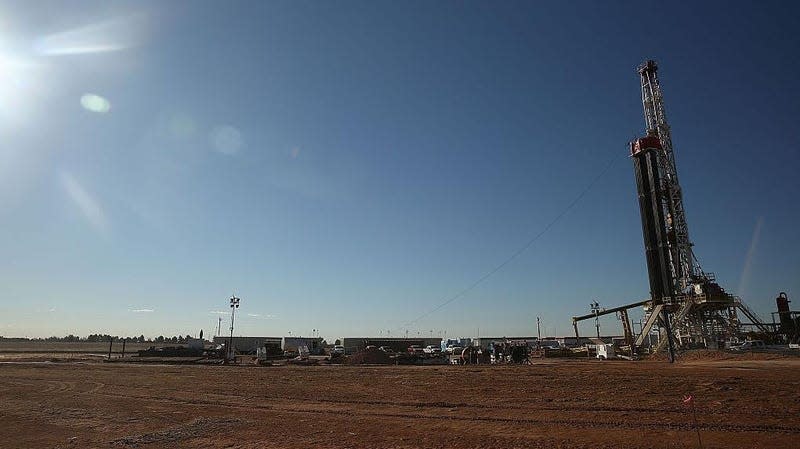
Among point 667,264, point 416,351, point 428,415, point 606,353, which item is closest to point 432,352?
point 416,351

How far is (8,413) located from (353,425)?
1544cm

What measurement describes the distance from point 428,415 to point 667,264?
180 feet

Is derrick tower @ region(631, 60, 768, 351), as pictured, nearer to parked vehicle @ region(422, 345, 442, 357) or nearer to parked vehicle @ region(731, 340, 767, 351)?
parked vehicle @ region(731, 340, 767, 351)

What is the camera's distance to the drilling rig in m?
54.7

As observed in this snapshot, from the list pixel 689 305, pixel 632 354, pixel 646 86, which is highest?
pixel 646 86

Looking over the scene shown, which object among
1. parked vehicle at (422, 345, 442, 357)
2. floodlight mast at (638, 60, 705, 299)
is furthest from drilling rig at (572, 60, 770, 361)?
parked vehicle at (422, 345, 442, 357)

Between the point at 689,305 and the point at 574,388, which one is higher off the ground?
the point at 689,305

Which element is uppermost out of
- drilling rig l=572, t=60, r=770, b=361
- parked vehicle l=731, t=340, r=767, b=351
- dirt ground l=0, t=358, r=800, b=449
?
drilling rig l=572, t=60, r=770, b=361

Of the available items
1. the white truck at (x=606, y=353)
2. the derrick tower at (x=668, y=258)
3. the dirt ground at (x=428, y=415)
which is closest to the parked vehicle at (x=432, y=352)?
the white truck at (x=606, y=353)

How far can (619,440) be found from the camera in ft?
38.5

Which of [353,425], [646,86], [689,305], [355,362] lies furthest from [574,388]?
[646,86]

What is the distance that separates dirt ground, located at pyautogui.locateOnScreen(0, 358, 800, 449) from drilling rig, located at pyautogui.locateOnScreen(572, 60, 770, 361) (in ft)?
115

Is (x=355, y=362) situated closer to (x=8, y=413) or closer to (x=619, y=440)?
(x=8, y=413)

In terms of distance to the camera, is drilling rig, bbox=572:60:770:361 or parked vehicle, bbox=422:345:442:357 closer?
drilling rig, bbox=572:60:770:361
